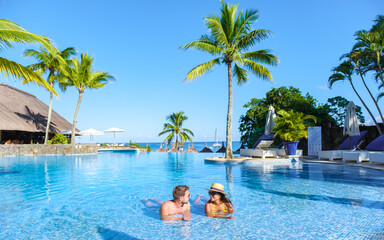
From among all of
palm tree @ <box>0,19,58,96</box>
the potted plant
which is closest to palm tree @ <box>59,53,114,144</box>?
palm tree @ <box>0,19,58,96</box>

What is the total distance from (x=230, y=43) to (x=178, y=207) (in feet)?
36.7

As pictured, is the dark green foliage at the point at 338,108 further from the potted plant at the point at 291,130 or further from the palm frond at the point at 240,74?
the palm frond at the point at 240,74

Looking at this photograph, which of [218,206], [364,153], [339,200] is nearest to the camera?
[218,206]

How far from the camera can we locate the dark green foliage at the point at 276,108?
1920cm

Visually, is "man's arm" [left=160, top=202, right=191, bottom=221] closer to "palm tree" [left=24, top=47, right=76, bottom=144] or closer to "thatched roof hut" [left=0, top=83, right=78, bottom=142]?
"palm tree" [left=24, top=47, right=76, bottom=144]

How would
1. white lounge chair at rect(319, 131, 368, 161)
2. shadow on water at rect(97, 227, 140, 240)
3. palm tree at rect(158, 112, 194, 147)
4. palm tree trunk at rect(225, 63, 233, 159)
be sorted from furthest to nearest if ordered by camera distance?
palm tree at rect(158, 112, 194, 147), palm tree trunk at rect(225, 63, 233, 159), white lounge chair at rect(319, 131, 368, 161), shadow on water at rect(97, 227, 140, 240)

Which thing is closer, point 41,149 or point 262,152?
point 262,152

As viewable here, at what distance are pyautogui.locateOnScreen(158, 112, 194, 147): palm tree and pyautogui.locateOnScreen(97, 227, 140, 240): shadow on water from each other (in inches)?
Result: 1068

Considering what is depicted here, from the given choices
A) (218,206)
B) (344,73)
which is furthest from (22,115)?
(344,73)

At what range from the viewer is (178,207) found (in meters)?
4.52

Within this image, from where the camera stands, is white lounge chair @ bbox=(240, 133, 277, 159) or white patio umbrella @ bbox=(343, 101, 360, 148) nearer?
white patio umbrella @ bbox=(343, 101, 360, 148)

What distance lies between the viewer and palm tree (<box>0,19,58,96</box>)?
6723 mm

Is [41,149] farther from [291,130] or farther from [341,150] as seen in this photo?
[341,150]

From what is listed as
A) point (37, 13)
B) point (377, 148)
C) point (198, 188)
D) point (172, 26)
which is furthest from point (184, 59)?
point (198, 188)
